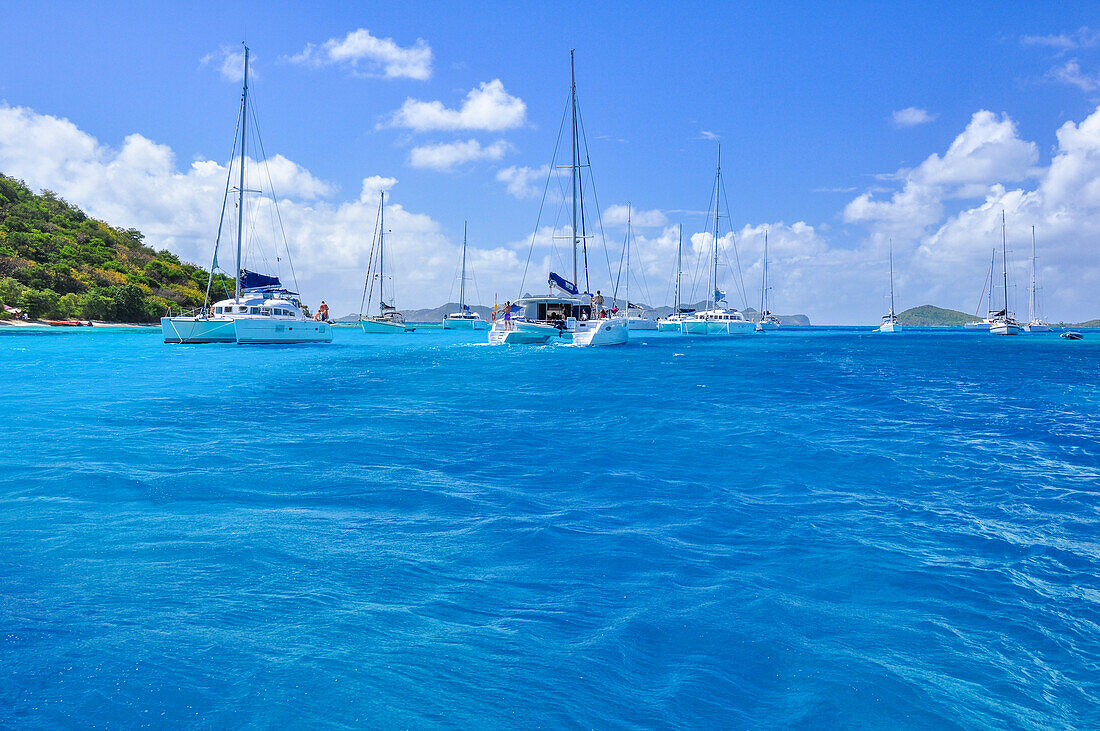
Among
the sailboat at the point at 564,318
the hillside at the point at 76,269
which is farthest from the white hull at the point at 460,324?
the sailboat at the point at 564,318

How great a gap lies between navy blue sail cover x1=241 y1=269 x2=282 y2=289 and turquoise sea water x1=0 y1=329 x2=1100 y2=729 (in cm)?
3249

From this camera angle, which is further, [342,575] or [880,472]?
[880,472]

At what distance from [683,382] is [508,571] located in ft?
66.7

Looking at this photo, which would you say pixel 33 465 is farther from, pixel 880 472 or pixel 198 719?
pixel 880 472

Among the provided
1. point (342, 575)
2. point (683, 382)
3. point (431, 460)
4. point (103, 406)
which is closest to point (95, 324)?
point (103, 406)

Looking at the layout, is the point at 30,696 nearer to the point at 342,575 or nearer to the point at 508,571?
the point at 342,575

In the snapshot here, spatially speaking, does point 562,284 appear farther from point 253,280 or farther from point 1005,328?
point 1005,328

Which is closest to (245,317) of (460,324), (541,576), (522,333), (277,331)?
(277,331)

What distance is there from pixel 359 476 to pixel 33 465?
5.01 metres

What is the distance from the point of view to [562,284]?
47.9 metres

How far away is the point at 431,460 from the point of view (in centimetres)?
1105

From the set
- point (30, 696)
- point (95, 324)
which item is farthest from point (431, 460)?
point (95, 324)

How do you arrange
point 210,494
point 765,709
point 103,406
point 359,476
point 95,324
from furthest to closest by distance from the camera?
1. point 95,324
2. point 103,406
3. point 359,476
4. point 210,494
5. point 765,709

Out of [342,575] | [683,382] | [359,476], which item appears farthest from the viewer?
[683,382]
